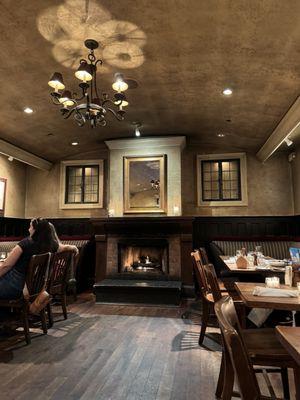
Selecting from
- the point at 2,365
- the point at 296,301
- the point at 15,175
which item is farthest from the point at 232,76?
the point at 15,175

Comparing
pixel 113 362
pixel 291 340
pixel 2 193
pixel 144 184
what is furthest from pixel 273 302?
pixel 2 193

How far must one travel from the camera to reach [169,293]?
5.26 m

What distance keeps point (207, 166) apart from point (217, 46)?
4237 millimetres

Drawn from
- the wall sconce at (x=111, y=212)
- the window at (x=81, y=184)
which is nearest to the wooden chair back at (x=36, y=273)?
the wall sconce at (x=111, y=212)

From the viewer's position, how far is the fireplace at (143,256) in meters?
6.27

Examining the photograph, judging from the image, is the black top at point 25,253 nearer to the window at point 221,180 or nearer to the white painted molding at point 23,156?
the white painted molding at point 23,156

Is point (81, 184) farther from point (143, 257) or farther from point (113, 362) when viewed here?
point (113, 362)

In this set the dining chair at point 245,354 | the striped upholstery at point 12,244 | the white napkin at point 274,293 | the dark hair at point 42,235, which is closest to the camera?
the dining chair at point 245,354

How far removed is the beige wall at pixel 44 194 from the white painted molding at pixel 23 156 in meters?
0.28

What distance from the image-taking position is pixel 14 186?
25.0ft

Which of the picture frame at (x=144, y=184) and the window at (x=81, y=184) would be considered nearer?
the picture frame at (x=144, y=184)

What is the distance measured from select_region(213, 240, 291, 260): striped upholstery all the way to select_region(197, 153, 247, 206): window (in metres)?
0.97

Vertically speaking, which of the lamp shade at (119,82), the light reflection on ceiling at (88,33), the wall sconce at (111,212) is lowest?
the wall sconce at (111,212)

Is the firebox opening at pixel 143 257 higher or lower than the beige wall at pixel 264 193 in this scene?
lower
